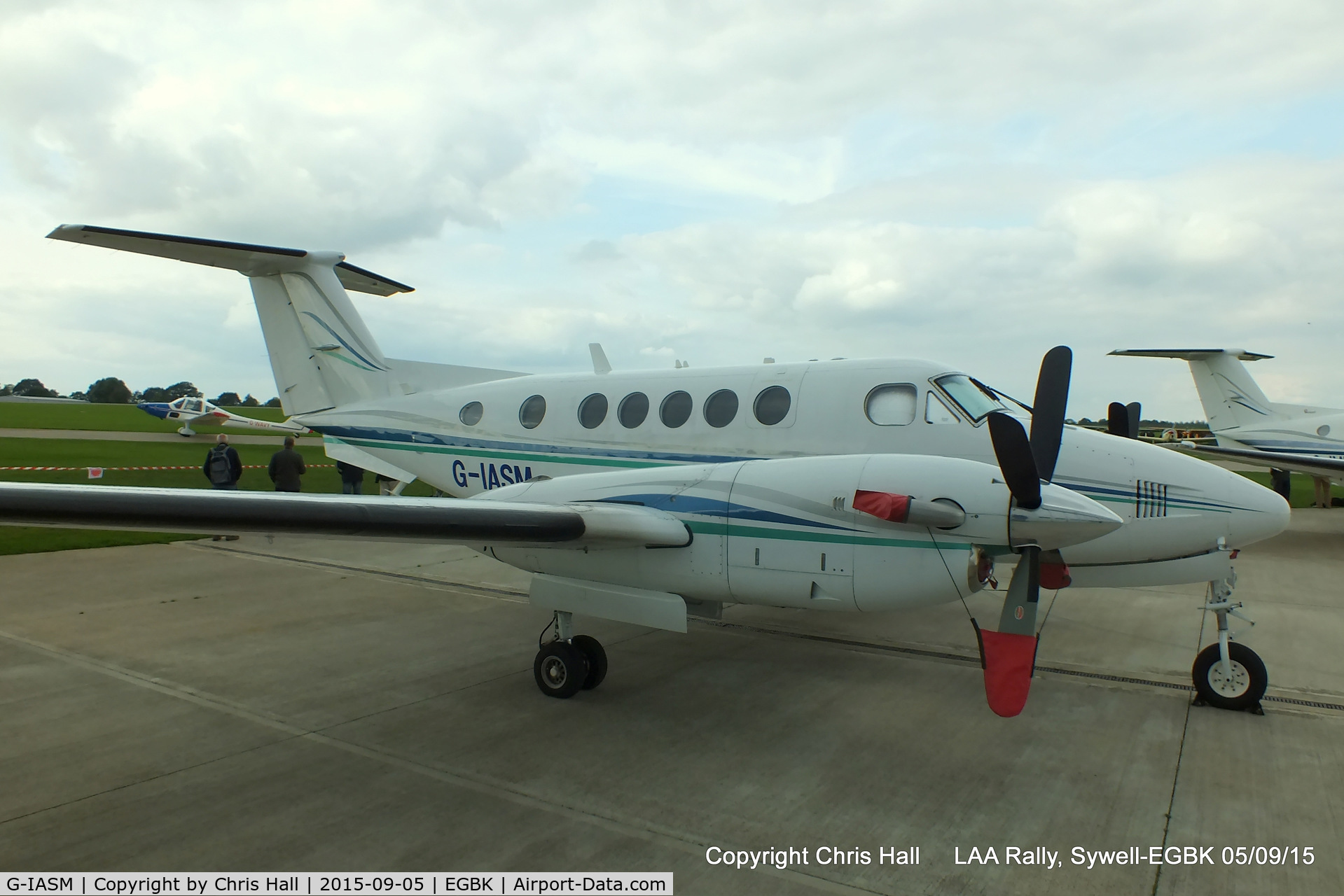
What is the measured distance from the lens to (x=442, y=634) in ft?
24.6

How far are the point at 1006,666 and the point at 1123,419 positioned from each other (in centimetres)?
392

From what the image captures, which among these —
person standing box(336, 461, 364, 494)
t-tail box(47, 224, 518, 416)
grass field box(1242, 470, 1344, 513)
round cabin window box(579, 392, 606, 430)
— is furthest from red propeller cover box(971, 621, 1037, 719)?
grass field box(1242, 470, 1344, 513)

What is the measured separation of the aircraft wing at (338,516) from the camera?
3623 mm

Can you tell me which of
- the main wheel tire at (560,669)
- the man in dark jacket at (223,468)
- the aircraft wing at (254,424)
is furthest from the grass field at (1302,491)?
the aircraft wing at (254,424)

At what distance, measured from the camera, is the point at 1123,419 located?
6.96 m

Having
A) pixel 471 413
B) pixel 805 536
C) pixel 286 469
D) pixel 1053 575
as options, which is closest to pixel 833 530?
pixel 805 536

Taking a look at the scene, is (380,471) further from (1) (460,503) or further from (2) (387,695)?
(1) (460,503)

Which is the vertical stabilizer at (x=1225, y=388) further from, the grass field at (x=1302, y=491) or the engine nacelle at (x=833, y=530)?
the engine nacelle at (x=833, y=530)

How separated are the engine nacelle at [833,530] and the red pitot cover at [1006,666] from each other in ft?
1.24

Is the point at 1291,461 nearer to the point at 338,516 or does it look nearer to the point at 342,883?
the point at 338,516

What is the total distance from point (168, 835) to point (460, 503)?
223 centimetres

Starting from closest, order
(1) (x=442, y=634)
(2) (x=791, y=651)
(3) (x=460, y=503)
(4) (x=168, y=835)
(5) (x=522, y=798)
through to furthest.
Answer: (4) (x=168, y=835) → (5) (x=522, y=798) → (3) (x=460, y=503) → (2) (x=791, y=651) → (1) (x=442, y=634)

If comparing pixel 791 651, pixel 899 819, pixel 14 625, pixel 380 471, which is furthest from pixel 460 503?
pixel 14 625

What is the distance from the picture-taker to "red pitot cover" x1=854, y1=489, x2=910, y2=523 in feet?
14.3
